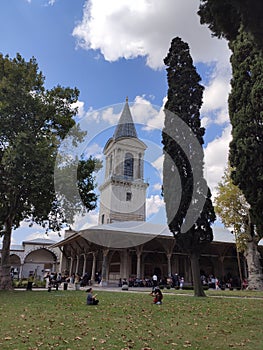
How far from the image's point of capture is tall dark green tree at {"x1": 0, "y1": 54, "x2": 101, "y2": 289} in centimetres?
1320

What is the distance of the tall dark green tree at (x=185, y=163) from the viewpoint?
1348 centimetres

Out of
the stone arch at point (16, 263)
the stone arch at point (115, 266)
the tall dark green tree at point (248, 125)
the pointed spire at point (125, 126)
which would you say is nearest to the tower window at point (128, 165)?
the pointed spire at point (125, 126)

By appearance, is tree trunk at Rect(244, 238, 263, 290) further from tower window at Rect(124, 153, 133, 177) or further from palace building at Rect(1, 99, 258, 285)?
tower window at Rect(124, 153, 133, 177)

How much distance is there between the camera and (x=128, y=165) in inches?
1580

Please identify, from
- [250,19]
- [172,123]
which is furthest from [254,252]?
[250,19]

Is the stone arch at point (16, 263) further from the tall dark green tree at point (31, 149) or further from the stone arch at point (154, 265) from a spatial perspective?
the tall dark green tree at point (31, 149)

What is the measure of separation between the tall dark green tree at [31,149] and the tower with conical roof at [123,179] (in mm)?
20836

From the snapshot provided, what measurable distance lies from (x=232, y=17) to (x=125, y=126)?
39.2 m

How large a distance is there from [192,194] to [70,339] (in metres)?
9.24

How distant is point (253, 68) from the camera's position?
9727 millimetres

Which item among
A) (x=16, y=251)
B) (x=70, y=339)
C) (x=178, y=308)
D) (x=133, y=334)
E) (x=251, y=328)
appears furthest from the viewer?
(x=16, y=251)

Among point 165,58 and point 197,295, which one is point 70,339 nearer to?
point 197,295

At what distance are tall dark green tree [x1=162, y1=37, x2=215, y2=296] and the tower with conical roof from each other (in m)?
23.1

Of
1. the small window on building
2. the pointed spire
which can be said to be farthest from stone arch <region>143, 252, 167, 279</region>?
the pointed spire
